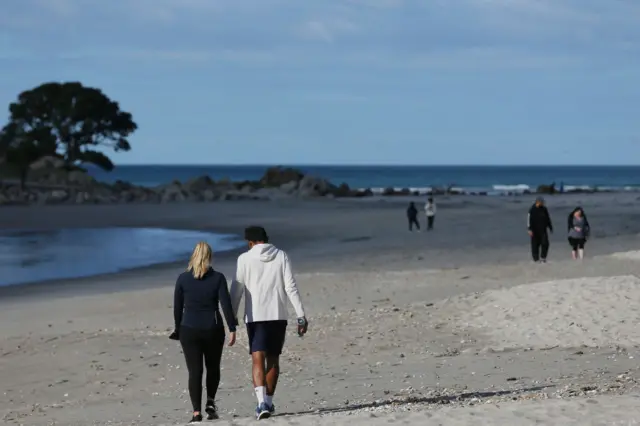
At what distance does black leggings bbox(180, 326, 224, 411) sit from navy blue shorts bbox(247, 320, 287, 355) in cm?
26

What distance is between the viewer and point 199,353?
9133 millimetres

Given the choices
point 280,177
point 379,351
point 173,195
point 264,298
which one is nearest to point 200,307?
point 264,298

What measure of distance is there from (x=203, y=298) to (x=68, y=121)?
78.4 m

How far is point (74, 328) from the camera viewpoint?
A: 16906mm

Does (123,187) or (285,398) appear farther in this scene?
(123,187)

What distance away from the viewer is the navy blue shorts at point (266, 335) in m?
9.18

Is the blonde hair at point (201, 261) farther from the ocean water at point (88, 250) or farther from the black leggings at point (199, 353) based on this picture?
the ocean water at point (88, 250)

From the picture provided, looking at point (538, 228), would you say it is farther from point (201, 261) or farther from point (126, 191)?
point (126, 191)

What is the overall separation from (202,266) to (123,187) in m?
69.1

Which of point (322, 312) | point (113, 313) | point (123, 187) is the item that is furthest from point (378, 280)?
point (123, 187)

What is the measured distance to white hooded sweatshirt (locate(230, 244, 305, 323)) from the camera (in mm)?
9148

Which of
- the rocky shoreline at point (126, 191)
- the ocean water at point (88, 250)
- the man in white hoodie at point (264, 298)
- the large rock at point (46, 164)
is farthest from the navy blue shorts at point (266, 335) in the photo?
the large rock at point (46, 164)

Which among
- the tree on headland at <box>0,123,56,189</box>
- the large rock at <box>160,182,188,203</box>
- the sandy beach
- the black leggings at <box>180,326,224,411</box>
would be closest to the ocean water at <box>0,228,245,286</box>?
the sandy beach

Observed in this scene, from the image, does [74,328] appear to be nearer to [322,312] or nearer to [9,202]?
[322,312]
